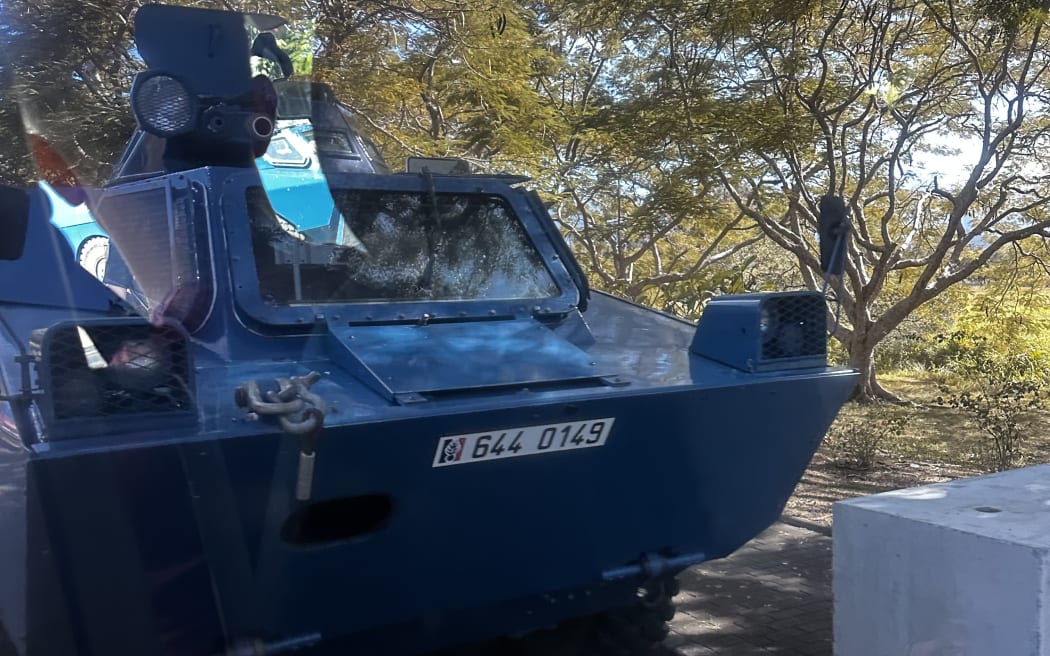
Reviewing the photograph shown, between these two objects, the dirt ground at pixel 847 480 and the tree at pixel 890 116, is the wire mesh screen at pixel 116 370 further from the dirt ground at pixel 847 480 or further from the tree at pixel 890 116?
the tree at pixel 890 116

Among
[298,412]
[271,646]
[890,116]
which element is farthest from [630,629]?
[890,116]

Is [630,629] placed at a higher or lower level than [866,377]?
higher

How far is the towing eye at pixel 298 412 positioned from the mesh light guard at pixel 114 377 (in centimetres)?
14

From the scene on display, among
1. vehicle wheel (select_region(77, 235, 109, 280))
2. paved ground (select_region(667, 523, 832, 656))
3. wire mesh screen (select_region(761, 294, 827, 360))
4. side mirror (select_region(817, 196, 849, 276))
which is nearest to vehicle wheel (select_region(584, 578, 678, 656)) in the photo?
paved ground (select_region(667, 523, 832, 656))

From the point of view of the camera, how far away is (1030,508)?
108 inches

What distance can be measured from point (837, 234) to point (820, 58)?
626 cm

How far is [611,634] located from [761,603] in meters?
1.16

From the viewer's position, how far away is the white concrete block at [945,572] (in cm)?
236

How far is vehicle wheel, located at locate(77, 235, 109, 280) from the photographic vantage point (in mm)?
3703

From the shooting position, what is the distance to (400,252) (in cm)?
360

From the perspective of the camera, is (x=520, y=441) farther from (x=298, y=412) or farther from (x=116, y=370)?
(x=116, y=370)

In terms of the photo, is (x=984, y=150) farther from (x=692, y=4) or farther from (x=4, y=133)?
(x=4, y=133)

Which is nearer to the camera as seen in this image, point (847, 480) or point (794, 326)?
point (794, 326)

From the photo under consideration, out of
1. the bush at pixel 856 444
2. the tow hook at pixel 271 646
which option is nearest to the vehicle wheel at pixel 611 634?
the tow hook at pixel 271 646
